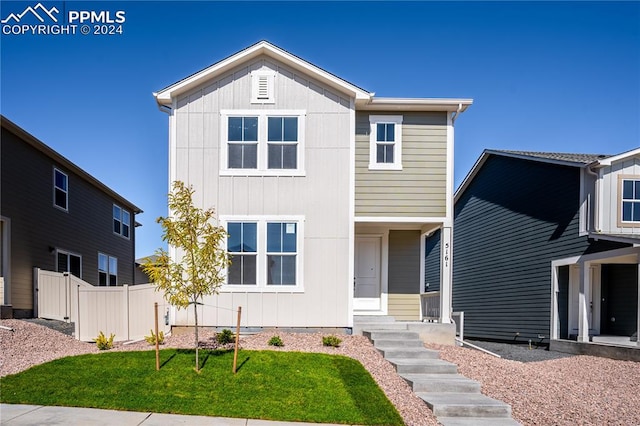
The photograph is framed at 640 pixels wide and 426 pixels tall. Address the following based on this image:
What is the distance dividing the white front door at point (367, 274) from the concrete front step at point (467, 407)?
5890mm

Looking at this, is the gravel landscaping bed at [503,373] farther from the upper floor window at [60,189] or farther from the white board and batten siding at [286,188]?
the upper floor window at [60,189]

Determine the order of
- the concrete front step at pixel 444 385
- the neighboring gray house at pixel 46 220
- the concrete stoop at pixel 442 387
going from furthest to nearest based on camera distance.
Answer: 1. the neighboring gray house at pixel 46 220
2. the concrete front step at pixel 444 385
3. the concrete stoop at pixel 442 387

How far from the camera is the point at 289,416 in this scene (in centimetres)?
661

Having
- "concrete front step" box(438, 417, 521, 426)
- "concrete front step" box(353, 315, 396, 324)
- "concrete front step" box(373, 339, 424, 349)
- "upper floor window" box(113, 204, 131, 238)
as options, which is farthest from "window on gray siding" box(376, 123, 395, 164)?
"upper floor window" box(113, 204, 131, 238)

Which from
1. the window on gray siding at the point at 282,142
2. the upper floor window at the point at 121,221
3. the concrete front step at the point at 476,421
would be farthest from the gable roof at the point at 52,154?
the concrete front step at the point at 476,421

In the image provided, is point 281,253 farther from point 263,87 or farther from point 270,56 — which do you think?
point 270,56

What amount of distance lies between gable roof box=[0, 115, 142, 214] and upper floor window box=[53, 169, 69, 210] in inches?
15.1

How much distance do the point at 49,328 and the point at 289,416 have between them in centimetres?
785

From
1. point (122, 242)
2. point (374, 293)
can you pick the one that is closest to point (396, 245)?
point (374, 293)

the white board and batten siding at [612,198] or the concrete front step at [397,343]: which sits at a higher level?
the white board and batten siding at [612,198]

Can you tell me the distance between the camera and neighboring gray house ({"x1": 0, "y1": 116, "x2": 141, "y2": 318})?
13616 millimetres

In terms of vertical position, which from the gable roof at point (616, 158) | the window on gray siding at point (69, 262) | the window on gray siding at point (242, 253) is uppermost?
the gable roof at point (616, 158)

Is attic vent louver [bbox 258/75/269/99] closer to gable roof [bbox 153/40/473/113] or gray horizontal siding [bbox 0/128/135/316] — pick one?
gable roof [bbox 153/40/473/113]

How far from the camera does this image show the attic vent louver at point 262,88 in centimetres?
1198
